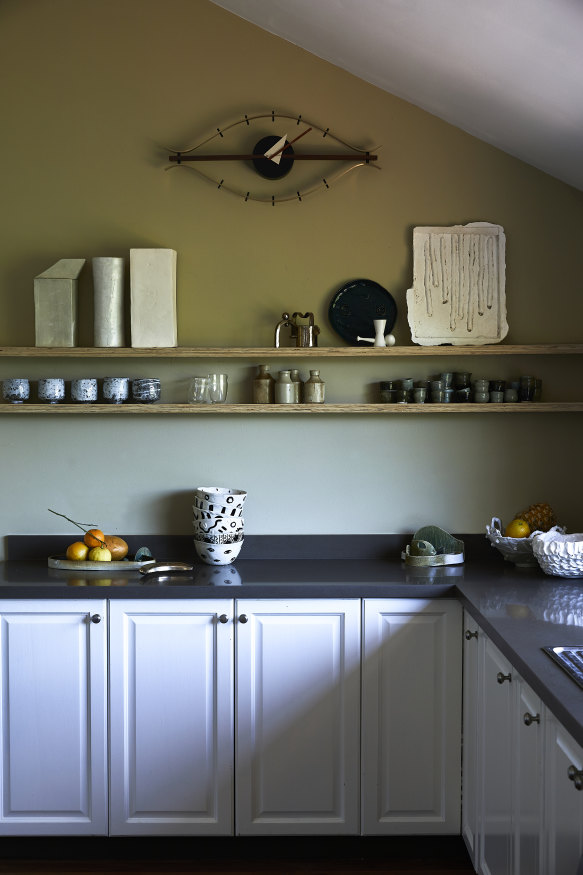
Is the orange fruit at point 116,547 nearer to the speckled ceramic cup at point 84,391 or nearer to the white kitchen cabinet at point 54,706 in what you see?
the white kitchen cabinet at point 54,706

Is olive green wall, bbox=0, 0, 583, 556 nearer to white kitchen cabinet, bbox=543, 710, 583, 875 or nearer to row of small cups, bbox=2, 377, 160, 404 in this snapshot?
row of small cups, bbox=2, 377, 160, 404

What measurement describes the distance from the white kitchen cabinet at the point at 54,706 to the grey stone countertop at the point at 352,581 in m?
0.09

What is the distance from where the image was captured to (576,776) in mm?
1555

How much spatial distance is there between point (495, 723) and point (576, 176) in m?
1.96

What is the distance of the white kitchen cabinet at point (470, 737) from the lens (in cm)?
253

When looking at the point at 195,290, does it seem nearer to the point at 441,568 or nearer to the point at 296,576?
the point at 296,576

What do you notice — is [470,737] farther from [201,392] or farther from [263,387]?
[201,392]

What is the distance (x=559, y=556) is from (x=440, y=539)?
47 centimetres

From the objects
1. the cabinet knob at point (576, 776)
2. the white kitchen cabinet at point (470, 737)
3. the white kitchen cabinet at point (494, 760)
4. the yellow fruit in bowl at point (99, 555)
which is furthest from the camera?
the yellow fruit in bowl at point (99, 555)

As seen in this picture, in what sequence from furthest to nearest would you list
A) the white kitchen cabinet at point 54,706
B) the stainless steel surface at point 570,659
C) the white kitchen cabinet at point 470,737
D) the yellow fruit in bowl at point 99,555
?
the yellow fruit in bowl at point 99,555
the white kitchen cabinet at point 54,706
the white kitchen cabinet at point 470,737
the stainless steel surface at point 570,659

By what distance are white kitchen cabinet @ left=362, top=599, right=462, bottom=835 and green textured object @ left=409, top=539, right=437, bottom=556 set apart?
348mm

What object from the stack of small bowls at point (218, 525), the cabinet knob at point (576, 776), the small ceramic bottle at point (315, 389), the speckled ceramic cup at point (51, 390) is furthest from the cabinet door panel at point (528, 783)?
the speckled ceramic cup at point (51, 390)

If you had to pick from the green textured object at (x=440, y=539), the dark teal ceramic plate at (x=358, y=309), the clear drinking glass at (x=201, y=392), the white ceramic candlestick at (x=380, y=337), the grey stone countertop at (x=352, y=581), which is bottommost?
the grey stone countertop at (x=352, y=581)

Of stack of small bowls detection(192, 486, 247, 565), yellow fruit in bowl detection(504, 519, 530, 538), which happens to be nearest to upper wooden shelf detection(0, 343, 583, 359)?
stack of small bowls detection(192, 486, 247, 565)
